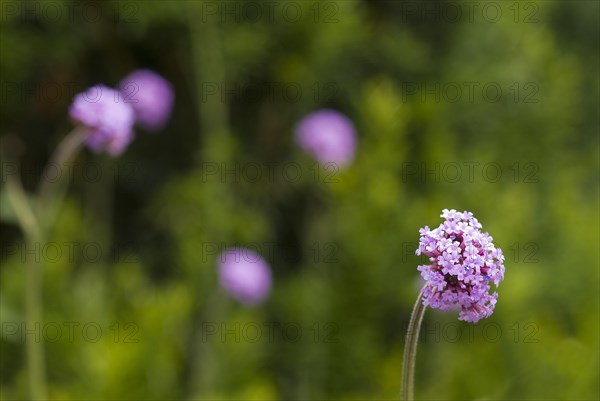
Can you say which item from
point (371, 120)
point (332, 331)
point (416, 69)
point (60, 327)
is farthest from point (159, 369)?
point (416, 69)

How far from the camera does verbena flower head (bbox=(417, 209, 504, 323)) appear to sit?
3.02 feet

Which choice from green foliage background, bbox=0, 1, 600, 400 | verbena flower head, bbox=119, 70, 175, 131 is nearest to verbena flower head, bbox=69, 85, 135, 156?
green foliage background, bbox=0, 1, 600, 400

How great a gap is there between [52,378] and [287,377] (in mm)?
896

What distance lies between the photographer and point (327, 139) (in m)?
3.14

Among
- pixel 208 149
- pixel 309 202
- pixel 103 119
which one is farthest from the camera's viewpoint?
pixel 309 202

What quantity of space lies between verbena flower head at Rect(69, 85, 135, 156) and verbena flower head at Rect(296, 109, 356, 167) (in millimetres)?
1334

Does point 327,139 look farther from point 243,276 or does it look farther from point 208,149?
point 243,276

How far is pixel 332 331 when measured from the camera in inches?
113

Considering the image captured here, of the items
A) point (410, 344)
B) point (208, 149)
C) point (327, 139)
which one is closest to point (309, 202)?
point (327, 139)

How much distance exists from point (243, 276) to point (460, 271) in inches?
77.2

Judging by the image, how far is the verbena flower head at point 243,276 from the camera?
2.82 m

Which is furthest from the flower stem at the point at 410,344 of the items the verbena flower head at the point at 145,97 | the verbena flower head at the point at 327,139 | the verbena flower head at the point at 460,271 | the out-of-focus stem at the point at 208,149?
the verbena flower head at the point at 327,139

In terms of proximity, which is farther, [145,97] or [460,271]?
[145,97]

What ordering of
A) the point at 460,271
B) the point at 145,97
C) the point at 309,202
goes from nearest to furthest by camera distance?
the point at 460,271 → the point at 145,97 → the point at 309,202
